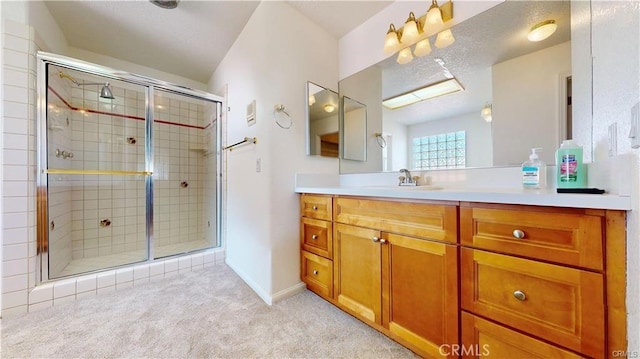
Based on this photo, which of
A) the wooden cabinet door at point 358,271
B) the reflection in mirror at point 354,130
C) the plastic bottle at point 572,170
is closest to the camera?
the plastic bottle at point 572,170

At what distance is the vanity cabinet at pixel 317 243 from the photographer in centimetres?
148

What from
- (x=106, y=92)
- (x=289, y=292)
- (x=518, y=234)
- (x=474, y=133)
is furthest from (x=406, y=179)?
(x=106, y=92)

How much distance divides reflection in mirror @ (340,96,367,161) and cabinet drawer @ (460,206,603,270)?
113cm

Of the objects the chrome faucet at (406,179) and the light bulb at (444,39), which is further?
the chrome faucet at (406,179)

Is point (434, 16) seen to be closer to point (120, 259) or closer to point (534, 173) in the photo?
point (534, 173)

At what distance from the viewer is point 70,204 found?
7.14 feet

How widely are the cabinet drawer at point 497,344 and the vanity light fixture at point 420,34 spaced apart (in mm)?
1567

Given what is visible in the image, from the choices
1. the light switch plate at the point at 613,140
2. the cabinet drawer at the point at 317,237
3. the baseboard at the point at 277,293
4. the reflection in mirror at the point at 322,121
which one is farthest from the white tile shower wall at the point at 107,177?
the light switch plate at the point at 613,140

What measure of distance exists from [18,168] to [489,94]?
3038mm

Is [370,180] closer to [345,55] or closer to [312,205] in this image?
[312,205]

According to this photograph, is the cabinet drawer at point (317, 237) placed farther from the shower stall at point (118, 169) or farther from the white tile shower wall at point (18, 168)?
the white tile shower wall at point (18, 168)

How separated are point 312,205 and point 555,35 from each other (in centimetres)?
164

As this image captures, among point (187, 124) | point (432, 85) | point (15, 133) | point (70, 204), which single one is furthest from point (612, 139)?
point (70, 204)

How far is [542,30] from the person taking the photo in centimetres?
112
